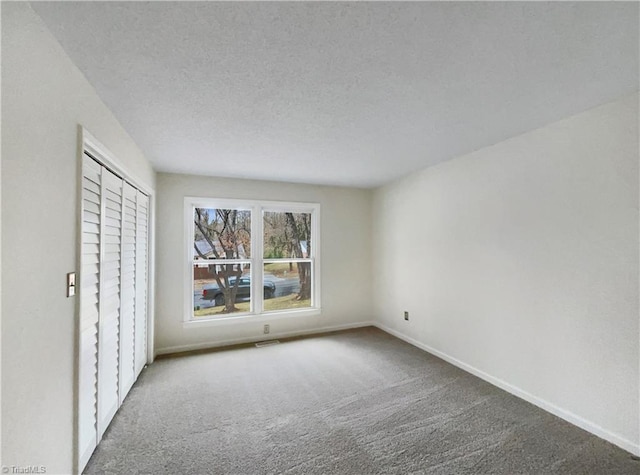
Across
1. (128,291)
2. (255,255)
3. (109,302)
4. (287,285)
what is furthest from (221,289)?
(109,302)

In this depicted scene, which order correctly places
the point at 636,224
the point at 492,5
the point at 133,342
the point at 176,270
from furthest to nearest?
1. the point at 176,270
2. the point at 133,342
3. the point at 636,224
4. the point at 492,5

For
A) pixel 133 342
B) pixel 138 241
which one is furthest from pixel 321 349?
pixel 138 241

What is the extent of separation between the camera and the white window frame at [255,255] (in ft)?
12.4

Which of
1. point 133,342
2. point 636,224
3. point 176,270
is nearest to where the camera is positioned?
point 636,224

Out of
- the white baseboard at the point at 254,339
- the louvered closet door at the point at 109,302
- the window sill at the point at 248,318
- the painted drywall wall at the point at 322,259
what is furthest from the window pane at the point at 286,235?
the louvered closet door at the point at 109,302

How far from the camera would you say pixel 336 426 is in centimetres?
218

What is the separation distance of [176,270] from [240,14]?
323 cm

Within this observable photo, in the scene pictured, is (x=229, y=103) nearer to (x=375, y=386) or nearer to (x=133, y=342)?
(x=133, y=342)

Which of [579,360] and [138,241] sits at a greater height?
[138,241]

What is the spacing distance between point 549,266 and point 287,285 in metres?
3.17

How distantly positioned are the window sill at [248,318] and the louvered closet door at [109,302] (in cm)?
145

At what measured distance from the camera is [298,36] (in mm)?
1324

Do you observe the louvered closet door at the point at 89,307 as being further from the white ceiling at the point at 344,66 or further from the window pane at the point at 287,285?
the window pane at the point at 287,285

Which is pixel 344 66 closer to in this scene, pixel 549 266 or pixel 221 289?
pixel 549 266
